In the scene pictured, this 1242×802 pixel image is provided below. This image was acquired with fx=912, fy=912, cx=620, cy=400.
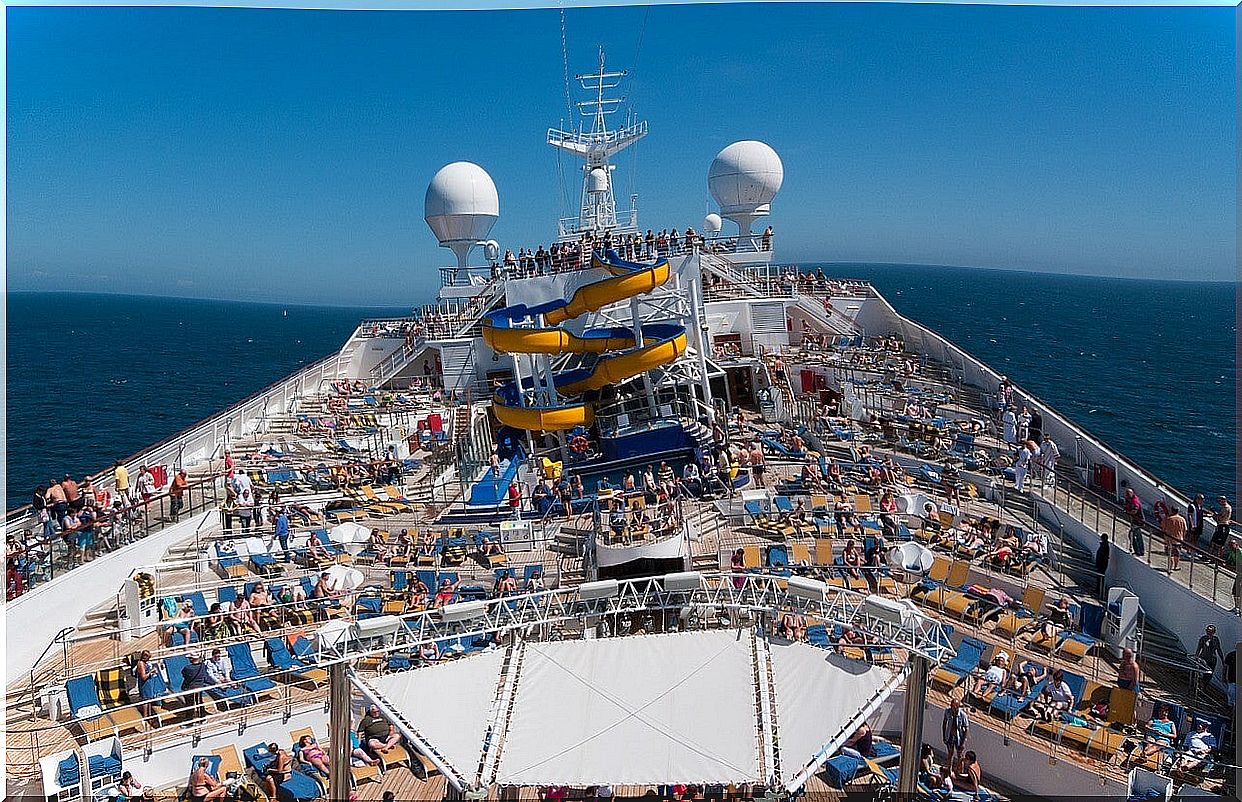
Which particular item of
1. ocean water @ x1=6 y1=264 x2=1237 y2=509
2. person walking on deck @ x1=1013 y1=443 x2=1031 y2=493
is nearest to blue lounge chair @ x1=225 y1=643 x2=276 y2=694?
ocean water @ x1=6 y1=264 x2=1237 y2=509

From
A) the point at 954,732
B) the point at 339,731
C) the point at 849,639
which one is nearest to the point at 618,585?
the point at 339,731

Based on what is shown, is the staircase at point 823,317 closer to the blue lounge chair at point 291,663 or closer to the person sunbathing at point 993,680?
the person sunbathing at point 993,680

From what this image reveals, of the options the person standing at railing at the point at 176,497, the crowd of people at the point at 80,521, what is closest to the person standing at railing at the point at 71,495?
the crowd of people at the point at 80,521

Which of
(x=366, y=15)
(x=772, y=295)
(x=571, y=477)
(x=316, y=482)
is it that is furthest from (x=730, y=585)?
(x=772, y=295)

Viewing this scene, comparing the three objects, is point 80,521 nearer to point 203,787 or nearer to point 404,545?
point 404,545

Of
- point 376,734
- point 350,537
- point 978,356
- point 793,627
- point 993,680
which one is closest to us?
point 376,734
